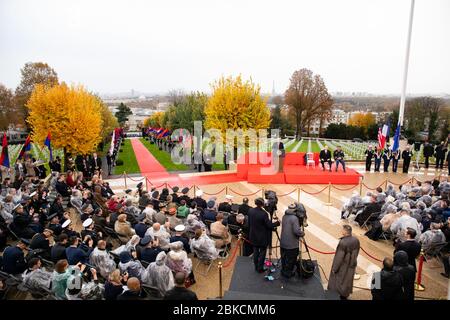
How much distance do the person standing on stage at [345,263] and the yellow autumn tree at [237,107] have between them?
49.9ft

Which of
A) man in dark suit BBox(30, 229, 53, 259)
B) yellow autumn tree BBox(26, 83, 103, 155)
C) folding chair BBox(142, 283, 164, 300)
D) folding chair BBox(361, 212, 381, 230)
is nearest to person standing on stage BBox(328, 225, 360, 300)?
folding chair BBox(142, 283, 164, 300)

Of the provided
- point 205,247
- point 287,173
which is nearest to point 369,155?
point 287,173

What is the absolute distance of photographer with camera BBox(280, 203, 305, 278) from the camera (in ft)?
20.5

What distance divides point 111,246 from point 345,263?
597cm

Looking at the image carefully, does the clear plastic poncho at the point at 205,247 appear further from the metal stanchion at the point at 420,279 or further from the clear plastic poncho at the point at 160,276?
the metal stanchion at the point at 420,279

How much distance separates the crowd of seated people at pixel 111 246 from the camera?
19.4ft

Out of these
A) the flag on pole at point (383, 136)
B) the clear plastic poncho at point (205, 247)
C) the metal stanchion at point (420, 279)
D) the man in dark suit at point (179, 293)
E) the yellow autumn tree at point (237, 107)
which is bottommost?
the metal stanchion at point (420, 279)

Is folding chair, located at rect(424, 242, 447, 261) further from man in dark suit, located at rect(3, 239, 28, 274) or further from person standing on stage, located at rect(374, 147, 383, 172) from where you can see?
person standing on stage, located at rect(374, 147, 383, 172)

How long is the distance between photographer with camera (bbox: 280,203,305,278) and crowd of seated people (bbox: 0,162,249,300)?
66.2 inches

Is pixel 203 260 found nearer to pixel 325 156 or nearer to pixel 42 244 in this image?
pixel 42 244

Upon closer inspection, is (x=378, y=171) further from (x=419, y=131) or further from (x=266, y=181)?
(x=419, y=131)

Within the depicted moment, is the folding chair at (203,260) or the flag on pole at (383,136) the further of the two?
the flag on pole at (383,136)

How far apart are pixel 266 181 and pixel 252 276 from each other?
11.1 m

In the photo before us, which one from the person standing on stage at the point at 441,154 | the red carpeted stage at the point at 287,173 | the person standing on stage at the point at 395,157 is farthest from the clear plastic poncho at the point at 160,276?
the person standing on stage at the point at 441,154
